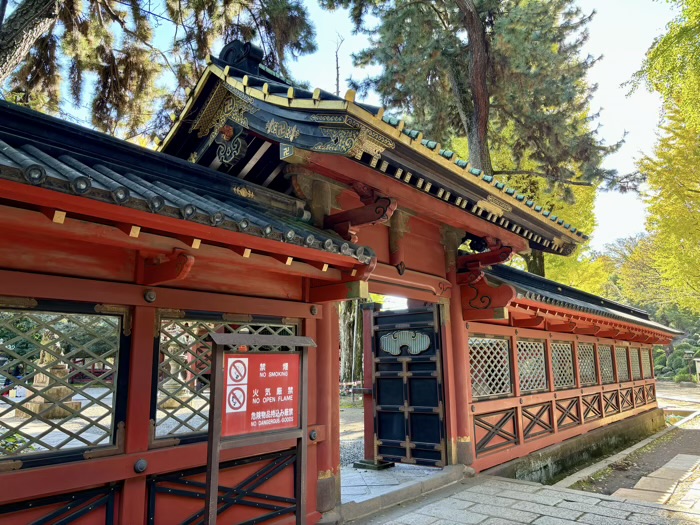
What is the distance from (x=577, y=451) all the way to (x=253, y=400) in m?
9.18

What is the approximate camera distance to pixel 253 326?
451cm

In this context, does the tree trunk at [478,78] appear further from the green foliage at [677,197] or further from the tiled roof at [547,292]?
the green foliage at [677,197]

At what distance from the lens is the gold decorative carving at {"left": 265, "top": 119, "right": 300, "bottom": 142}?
13.0 ft

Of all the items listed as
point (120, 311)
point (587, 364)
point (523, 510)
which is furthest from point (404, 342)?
point (587, 364)

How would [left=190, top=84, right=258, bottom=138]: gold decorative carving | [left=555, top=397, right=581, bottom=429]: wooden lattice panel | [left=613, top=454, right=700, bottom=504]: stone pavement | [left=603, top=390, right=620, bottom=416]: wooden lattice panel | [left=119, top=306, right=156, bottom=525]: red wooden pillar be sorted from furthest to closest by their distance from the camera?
1. [left=603, top=390, right=620, bottom=416]: wooden lattice panel
2. [left=555, top=397, right=581, bottom=429]: wooden lattice panel
3. [left=613, top=454, right=700, bottom=504]: stone pavement
4. [left=190, top=84, right=258, bottom=138]: gold decorative carving
5. [left=119, top=306, right=156, bottom=525]: red wooden pillar

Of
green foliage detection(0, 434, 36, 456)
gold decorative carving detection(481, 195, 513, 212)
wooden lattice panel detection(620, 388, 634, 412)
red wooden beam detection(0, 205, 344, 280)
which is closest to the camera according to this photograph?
red wooden beam detection(0, 205, 344, 280)

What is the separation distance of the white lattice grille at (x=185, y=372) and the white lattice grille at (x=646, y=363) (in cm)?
1610

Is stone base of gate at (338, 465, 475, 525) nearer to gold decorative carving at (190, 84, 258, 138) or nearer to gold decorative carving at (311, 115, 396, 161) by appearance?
gold decorative carving at (311, 115, 396, 161)

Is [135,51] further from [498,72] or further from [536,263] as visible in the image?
[536,263]

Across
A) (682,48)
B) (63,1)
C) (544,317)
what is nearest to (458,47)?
(682,48)

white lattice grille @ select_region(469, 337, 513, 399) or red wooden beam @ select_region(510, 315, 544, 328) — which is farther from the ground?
red wooden beam @ select_region(510, 315, 544, 328)

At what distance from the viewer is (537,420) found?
29.2 ft

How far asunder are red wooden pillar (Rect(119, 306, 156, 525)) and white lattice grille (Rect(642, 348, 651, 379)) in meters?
16.7

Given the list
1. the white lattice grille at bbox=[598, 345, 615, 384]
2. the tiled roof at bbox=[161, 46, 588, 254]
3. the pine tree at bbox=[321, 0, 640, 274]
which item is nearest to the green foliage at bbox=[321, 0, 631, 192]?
the pine tree at bbox=[321, 0, 640, 274]
